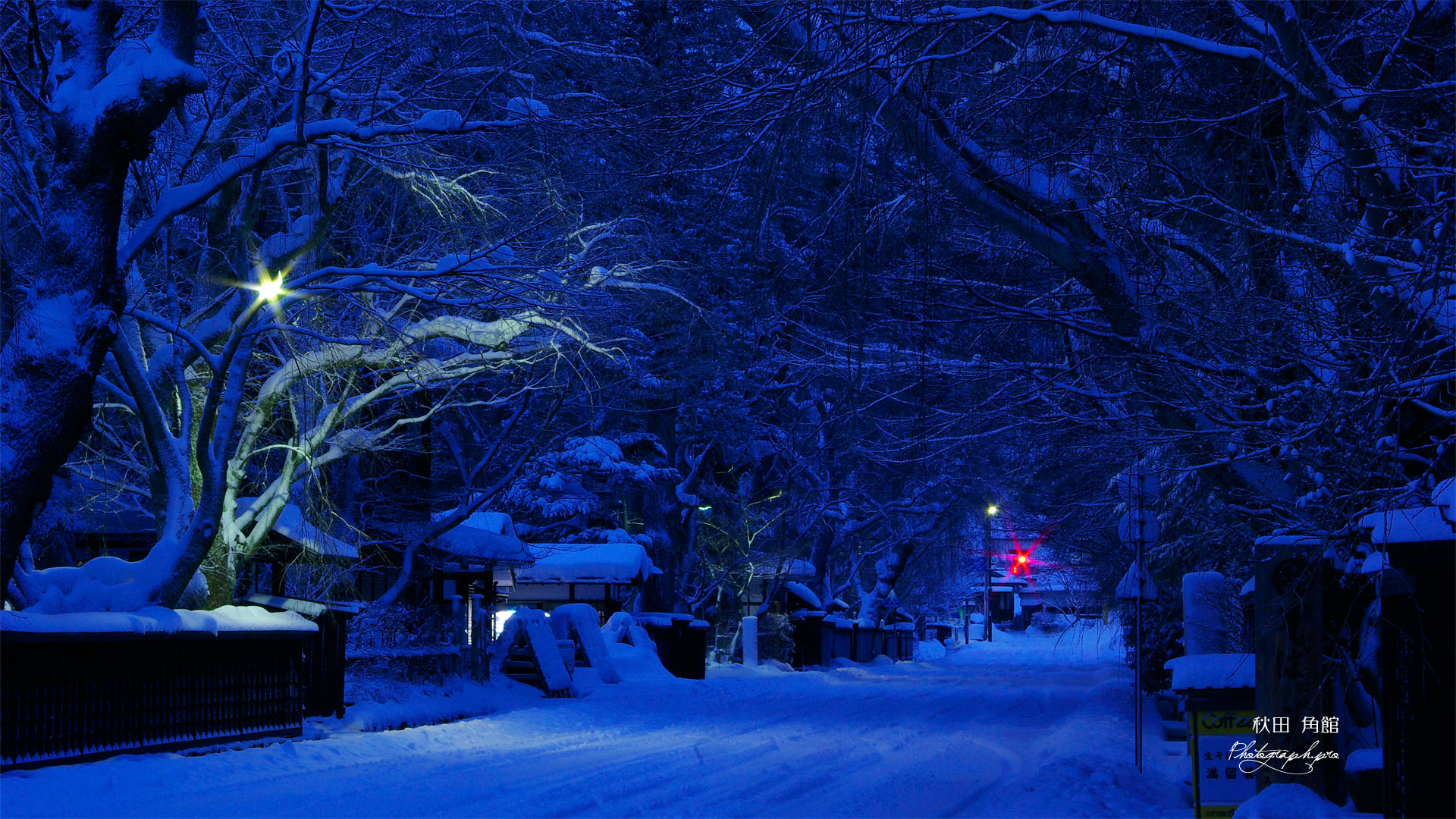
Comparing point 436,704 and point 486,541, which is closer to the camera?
point 436,704

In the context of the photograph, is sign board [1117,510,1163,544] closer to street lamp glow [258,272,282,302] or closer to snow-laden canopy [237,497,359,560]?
street lamp glow [258,272,282,302]

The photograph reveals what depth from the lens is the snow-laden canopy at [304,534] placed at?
17.7 metres

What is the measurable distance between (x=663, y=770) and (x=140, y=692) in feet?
18.4

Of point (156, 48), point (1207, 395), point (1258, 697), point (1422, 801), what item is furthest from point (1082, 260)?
point (156, 48)

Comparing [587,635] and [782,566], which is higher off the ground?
[782,566]

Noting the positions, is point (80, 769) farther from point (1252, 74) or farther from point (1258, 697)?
point (1252, 74)

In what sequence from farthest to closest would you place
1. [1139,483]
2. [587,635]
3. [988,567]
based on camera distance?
[988,567], [587,635], [1139,483]

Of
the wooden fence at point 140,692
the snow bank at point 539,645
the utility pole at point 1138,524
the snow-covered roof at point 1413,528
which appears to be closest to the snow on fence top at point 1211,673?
the utility pole at point 1138,524

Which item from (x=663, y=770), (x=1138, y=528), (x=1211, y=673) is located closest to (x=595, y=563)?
(x=663, y=770)

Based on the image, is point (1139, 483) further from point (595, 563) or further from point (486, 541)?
point (595, 563)

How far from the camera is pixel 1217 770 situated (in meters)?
8.91

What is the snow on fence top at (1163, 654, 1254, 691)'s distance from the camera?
10.5 meters

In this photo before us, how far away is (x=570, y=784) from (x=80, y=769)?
457 centimetres

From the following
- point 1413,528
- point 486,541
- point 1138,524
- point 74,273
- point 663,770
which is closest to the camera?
point 1413,528
